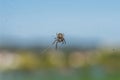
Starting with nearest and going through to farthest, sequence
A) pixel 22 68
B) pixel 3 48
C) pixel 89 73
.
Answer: pixel 3 48
pixel 22 68
pixel 89 73

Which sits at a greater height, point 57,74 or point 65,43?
point 65,43

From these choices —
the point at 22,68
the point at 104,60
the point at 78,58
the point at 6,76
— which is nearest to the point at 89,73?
the point at 104,60

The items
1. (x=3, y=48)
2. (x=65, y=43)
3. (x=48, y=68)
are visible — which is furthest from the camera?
(x=48, y=68)

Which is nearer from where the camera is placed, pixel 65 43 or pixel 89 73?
pixel 65 43

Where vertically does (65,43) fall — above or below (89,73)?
above

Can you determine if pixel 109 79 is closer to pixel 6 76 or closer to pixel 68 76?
pixel 68 76

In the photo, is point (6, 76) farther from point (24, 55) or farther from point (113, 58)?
point (113, 58)

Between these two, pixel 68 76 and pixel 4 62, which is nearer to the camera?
pixel 4 62

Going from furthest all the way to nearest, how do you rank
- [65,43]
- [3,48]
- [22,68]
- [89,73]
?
[89,73] → [22,68] → [65,43] → [3,48]

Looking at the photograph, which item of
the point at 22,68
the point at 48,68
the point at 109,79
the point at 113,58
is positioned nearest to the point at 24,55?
the point at 22,68
